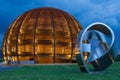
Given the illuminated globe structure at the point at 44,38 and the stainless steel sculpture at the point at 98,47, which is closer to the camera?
the stainless steel sculpture at the point at 98,47

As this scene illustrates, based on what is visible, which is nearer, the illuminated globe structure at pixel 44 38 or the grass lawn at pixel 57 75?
the grass lawn at pixel 57 75

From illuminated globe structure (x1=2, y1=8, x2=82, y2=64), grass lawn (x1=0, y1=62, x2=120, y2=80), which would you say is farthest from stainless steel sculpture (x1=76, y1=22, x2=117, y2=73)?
illuminated globe structure (x1=2, y1=8, x2=82, y2=64)

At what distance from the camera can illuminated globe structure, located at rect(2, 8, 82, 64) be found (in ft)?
161

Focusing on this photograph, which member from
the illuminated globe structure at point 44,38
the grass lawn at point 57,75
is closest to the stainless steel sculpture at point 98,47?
the grass lawn at point 57,75

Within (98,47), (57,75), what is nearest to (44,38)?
(98,47)

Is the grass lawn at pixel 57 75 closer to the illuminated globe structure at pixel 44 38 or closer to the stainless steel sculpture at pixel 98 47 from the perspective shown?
the stainless steel sculpture at pixel 98 47

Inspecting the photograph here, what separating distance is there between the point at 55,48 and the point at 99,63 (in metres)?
24.5

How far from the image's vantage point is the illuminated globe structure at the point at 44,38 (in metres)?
49.2

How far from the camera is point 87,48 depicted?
2503 centimetres

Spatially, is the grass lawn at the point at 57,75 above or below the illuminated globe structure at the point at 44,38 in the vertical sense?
below

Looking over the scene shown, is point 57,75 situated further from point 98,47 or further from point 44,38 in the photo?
point 44,38

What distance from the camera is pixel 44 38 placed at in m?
49.4

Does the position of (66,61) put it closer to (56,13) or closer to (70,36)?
(70,36)

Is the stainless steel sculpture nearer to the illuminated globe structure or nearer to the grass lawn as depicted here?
the grass lawn
